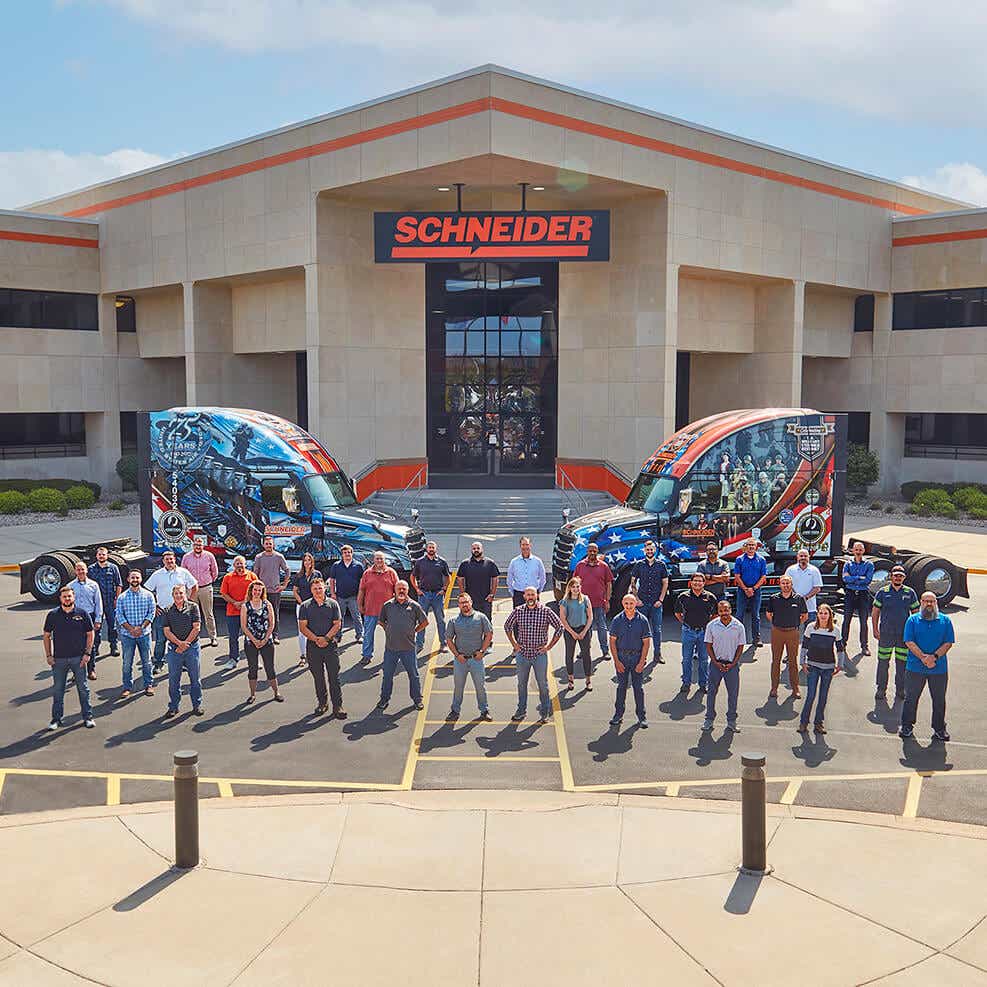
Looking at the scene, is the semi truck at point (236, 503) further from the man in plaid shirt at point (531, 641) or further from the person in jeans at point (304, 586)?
the man in plaid shirt at point (531, 641)

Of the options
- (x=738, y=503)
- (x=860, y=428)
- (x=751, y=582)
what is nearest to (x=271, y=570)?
(x=751, y=582)

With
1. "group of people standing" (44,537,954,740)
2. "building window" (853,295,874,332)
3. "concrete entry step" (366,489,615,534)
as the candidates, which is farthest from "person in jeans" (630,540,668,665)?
"building window" (853,295,874,332)

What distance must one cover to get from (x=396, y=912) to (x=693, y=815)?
10.7 feet

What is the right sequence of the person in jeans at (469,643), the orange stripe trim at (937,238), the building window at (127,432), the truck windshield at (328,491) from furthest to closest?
1. the building window at (127,432)
2. the orange stripe trim at (937,238)
3. the truck windshield at (328,491)
4. the person in jeans at (469,643)

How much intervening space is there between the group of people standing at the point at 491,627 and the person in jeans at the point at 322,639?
0.02 metres

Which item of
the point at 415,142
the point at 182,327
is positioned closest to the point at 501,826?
the point at 415,142

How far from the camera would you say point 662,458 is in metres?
19.1

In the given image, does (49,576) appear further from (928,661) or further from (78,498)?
(78,498)

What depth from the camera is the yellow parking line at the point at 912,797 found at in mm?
9734

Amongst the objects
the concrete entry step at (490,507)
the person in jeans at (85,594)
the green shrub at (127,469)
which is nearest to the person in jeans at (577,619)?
the person in jeans at (85,594)

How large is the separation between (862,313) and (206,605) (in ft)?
99.9

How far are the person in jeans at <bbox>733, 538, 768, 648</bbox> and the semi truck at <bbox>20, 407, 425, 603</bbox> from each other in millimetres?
5949

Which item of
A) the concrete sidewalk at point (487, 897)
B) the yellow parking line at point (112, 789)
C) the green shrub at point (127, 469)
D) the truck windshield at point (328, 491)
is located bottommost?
the yellow parking line at point (112, 789)

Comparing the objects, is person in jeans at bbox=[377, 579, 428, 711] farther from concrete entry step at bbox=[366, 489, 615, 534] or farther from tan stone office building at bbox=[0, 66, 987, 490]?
tan stone office building at bbox=[0, 66, 987, 490]
